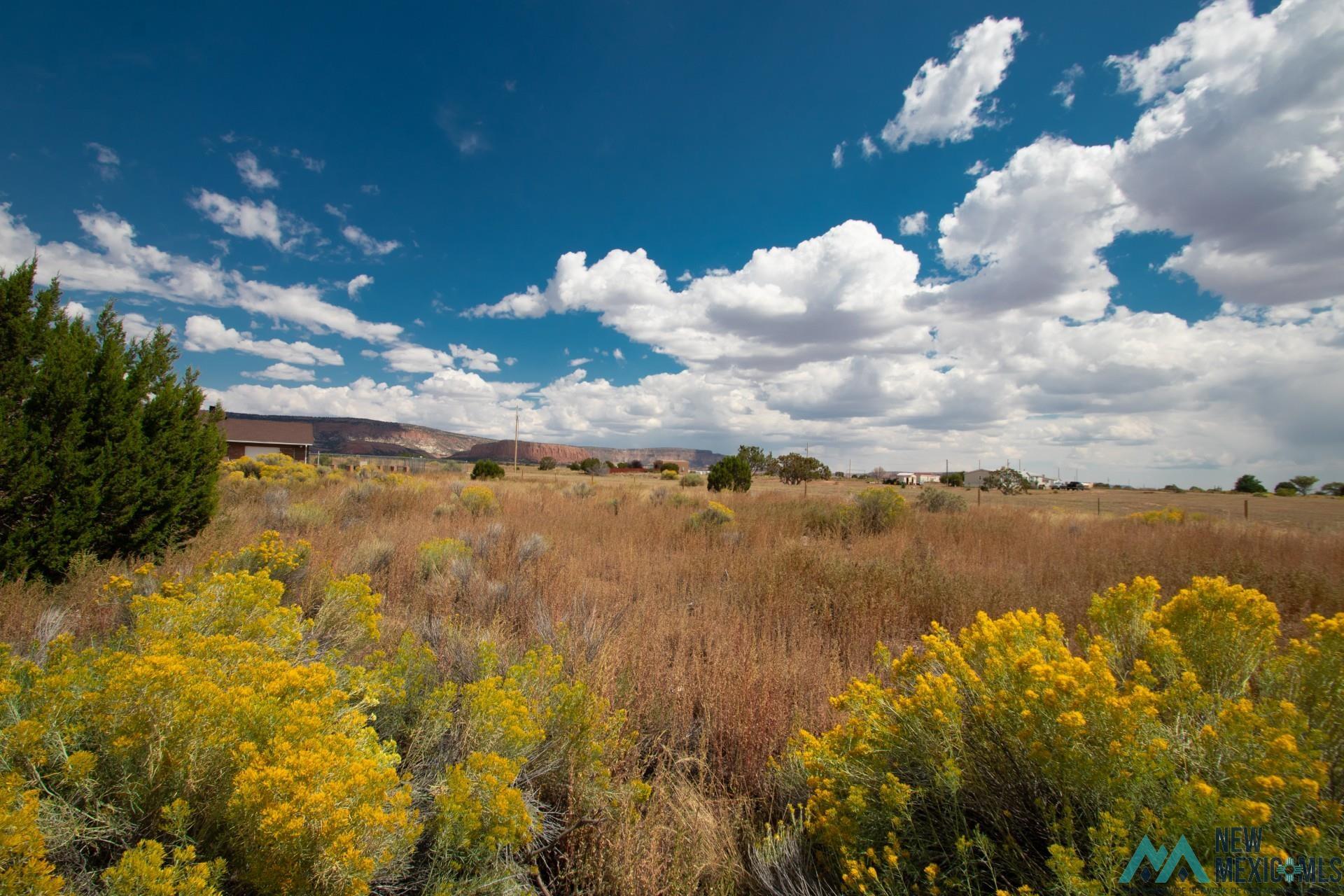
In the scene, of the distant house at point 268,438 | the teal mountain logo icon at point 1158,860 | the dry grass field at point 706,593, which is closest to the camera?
the teal mountain logo icon at point 1158,860

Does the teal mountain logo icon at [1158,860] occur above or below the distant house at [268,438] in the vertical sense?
below

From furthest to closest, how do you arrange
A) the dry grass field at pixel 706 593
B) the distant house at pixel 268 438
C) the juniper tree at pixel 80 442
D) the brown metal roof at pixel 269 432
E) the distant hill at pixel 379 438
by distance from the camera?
the distant hill at pixel 379 438 < the brown metal roof at pixel 269 432 < the distant house at pixel 268 438 < the juniper tree at pixel 80 442 < the dry grass field at pixel 706 593

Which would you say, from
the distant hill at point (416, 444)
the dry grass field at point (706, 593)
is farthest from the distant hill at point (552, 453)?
the dry grass field at point (706, 593)

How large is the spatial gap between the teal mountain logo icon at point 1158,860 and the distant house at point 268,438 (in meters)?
46.3

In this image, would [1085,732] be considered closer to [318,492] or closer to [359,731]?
[359,731]

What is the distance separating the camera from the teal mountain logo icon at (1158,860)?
1308 mm

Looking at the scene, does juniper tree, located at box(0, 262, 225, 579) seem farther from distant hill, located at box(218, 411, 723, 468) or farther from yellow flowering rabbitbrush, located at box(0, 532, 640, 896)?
distant hill, located at box(218, 411, 723, 468)

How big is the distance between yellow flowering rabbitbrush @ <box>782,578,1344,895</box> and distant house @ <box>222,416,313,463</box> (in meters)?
45.6

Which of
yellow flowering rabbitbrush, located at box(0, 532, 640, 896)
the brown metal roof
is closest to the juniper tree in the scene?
yellow flowering rabbitbrush, located at box(0, 532, 640, 896)

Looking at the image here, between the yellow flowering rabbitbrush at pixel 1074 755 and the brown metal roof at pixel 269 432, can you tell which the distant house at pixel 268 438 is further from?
the yellow flowering rabbitbrush at pixel 1074 755

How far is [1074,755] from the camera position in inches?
60.7

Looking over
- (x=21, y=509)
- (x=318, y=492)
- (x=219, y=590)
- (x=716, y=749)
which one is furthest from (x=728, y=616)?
(x=318, y=492)

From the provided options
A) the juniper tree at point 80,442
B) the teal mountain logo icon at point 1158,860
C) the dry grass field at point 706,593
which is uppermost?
the juniper tree at point 80,442

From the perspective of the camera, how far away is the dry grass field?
280 centimetres
